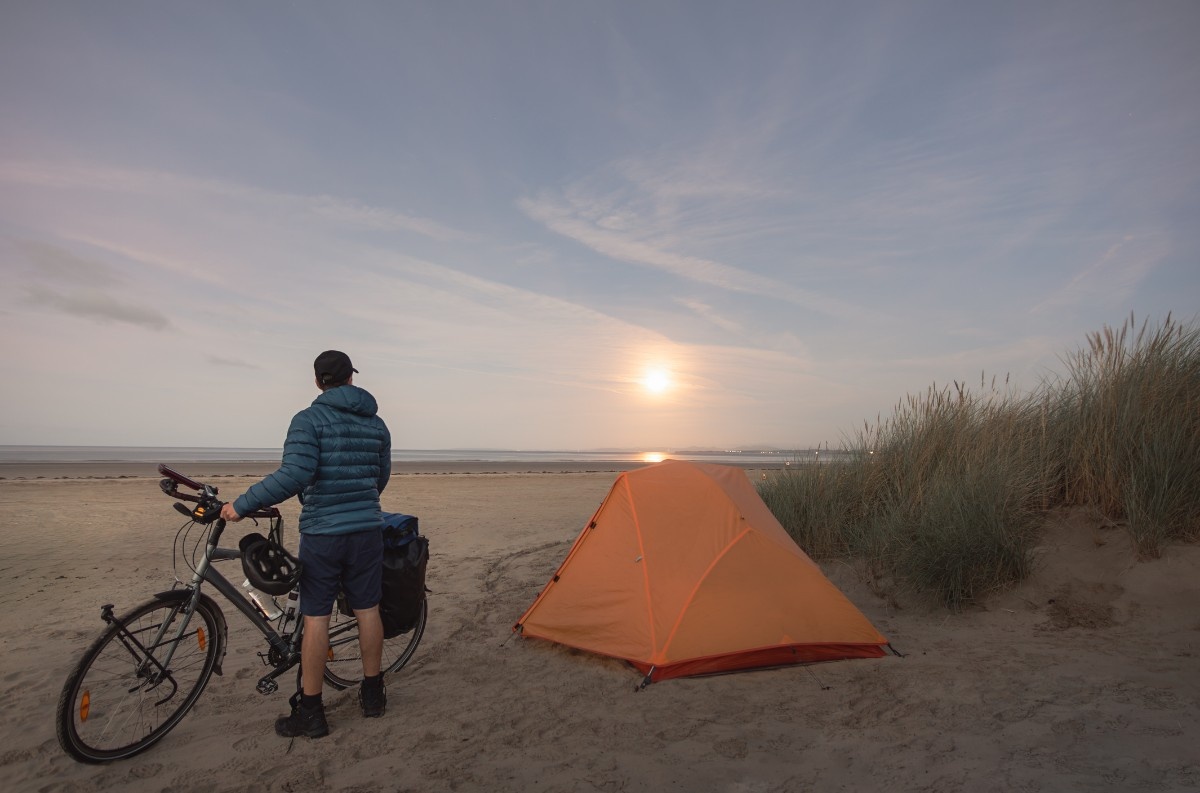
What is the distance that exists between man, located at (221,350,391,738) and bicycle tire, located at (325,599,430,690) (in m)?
0.54

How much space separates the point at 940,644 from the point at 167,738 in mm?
5327

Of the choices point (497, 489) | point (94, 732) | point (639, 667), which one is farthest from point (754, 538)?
point (497, 489)

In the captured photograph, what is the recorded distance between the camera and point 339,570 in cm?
386

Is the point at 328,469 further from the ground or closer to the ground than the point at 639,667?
further from the ground

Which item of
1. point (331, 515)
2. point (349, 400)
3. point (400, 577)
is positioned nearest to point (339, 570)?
point (331, 515)

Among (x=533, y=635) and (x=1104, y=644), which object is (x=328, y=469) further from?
(x=1104, y=644)

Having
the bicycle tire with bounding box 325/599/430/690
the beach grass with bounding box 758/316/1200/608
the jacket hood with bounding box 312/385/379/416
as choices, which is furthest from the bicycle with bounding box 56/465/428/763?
the beach grass with bounding box 758/316/1200/608

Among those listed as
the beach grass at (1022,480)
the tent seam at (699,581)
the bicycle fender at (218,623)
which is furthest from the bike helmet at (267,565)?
the beach grass at (1022,480)

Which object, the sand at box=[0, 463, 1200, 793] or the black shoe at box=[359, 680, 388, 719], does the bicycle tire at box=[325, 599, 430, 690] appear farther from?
the black shoe at box=[359, 680, 388, 719]

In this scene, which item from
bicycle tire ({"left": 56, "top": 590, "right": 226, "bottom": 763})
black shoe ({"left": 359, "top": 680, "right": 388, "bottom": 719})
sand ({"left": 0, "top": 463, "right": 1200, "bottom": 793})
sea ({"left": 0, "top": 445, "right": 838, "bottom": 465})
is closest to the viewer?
sand ({"left": 0, "top": 463, "right": 1200, "bottom": 793})

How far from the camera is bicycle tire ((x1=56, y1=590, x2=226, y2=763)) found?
3348 mm

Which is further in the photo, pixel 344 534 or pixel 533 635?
pixel 533 635

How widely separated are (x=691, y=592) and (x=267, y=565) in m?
2.84

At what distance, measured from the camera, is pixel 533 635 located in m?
5.51
